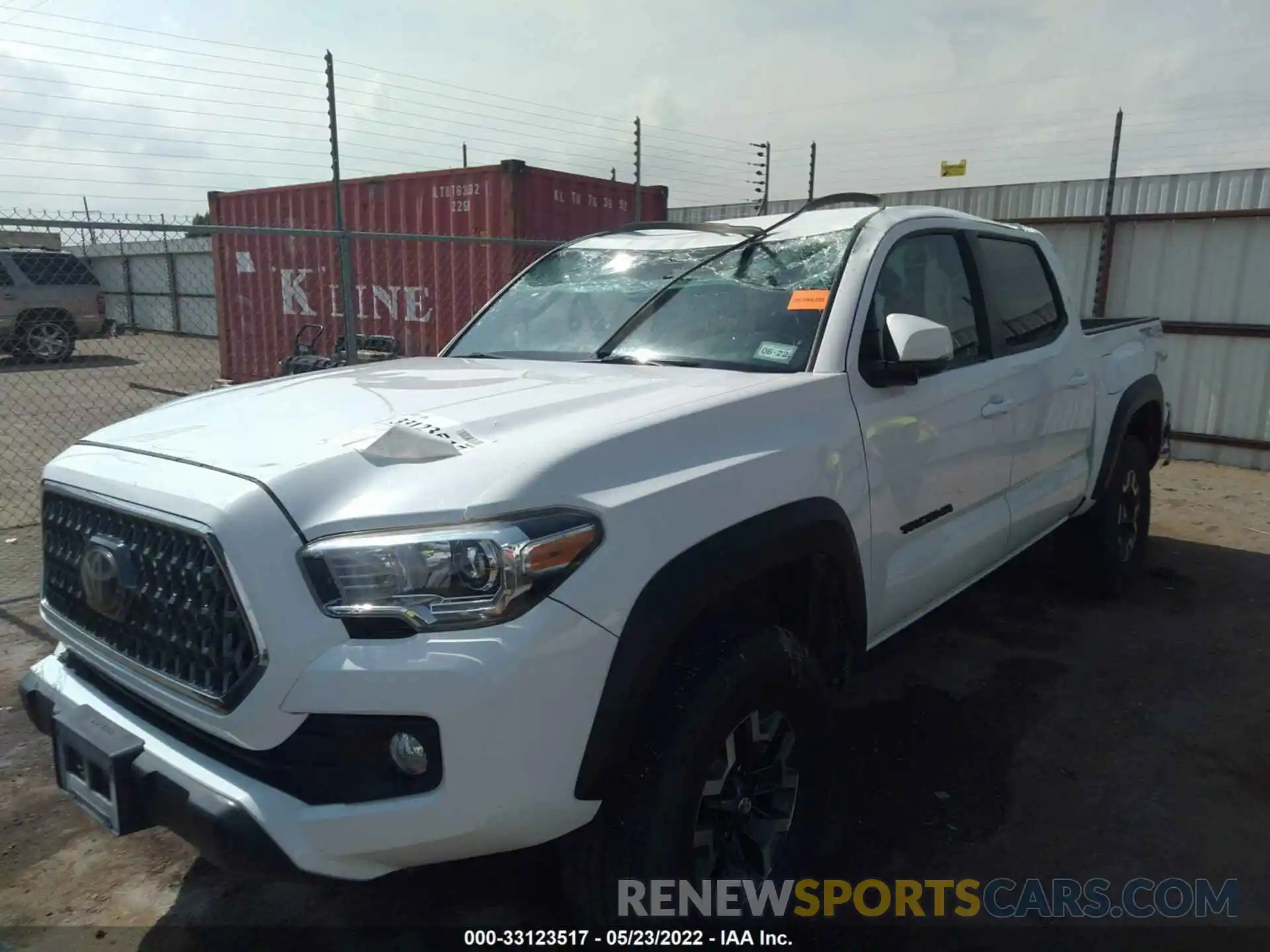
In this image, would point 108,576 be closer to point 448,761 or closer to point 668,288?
point 448,761

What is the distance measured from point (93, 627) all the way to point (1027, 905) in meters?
2.56

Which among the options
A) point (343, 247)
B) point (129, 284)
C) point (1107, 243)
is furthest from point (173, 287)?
point (1107, 243)

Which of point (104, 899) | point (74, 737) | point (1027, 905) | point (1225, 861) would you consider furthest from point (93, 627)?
point (1225, 861)

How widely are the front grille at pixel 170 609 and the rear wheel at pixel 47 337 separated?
46.7 feet

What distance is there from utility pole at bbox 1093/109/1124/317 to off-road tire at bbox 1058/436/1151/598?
187 inches

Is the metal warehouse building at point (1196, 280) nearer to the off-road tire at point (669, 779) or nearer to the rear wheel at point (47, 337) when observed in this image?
the off-road tire at point (669, 779)

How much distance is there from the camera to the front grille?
183 centimetres

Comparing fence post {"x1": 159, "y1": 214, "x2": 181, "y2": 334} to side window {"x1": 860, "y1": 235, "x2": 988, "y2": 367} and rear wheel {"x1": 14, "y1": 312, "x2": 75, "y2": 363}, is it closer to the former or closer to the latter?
rear wheel {"x1": 14, "y1": 312, "x2": 75, "y2": 363}

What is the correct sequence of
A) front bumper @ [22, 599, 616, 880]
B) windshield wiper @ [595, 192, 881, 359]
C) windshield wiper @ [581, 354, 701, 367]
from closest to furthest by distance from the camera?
front bumper @ [22, 599, 616, 880] → windshield wiper @ [581, 354, 701, 367] → windshield wiper @ [595, 192, 881, 359]

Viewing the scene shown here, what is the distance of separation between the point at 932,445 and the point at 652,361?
951 millimetres

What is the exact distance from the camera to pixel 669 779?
1953mm

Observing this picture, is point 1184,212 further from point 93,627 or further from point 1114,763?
point 93,627

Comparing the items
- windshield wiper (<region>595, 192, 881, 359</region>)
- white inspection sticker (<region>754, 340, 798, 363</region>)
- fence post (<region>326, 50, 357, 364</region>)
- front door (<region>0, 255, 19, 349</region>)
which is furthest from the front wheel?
white inspection sticker (<region>754, 340, 798, 363</region>)

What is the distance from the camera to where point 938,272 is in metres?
3.40
